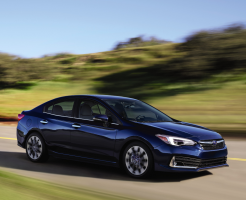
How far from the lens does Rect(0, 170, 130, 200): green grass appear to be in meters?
4.46

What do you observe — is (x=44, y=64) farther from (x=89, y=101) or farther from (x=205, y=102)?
(x=89, y=101)

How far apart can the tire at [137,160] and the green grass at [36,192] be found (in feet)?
4.44

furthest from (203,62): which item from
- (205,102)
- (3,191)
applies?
(3,191)

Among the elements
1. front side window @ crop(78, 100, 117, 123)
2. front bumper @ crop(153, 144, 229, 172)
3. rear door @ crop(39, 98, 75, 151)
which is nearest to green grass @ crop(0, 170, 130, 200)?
front bumper @ crop(153, 144, 229, 172)

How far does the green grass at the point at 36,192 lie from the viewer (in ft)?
14.6

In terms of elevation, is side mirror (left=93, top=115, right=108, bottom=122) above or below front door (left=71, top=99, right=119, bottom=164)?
above

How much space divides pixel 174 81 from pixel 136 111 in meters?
24.0

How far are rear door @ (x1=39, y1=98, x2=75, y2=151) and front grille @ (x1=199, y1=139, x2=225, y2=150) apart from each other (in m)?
2.63

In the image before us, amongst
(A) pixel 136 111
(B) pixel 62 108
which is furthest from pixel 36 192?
(B) pixel 62 108

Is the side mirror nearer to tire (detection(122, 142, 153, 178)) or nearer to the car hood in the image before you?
tire (detection(122, 142, 153, 178))

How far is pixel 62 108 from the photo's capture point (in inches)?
307

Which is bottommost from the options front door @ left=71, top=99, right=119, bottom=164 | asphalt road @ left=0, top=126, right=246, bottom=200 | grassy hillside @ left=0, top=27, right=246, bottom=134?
asphalt road @ left=0, top=126, right=246, bottom=200

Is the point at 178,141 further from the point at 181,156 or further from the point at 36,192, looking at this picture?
the point at 36,192

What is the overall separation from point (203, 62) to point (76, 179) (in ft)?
78.6
